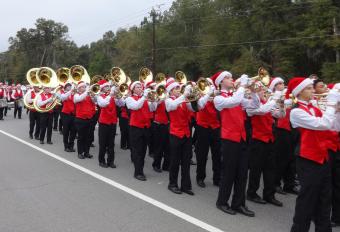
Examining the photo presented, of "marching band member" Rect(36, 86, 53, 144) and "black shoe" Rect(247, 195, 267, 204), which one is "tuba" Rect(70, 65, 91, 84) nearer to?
"marching band member" Rect(36, 86, 53, 144)

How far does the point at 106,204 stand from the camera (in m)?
6.26

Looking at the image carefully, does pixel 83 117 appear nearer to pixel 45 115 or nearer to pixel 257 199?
pixel 45 115

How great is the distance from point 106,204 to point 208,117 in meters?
2.58

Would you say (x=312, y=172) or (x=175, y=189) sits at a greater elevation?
(x=312, y=172)

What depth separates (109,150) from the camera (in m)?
8.99

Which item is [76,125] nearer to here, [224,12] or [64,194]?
[64,194]

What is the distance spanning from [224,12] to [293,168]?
4401 centimetres

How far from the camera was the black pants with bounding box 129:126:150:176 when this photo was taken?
313 inches

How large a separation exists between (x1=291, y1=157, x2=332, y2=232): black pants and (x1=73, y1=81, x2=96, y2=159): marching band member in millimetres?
6213

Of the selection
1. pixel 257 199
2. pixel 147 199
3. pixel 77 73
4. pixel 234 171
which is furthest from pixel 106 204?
pixel 77 73

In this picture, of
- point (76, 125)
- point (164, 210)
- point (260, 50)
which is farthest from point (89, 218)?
point (260, 50)

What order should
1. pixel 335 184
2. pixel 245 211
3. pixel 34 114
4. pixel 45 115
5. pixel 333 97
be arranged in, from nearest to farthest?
pixel 333 97 < pixel 335 184 < pixel 245 211 < pixel 45 115 < pixel 34 114

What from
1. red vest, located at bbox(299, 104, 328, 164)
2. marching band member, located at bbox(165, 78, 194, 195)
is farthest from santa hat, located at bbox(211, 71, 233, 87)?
red vest, located at bbox(299, 104, 328, 164)

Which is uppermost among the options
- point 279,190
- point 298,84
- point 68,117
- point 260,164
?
point 298,84
